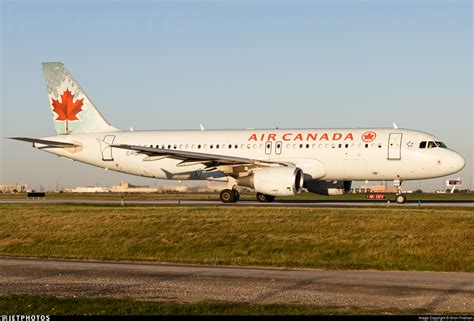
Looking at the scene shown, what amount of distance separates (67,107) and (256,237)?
96.6 feet

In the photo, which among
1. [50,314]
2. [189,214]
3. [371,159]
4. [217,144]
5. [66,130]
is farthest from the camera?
[66,130]

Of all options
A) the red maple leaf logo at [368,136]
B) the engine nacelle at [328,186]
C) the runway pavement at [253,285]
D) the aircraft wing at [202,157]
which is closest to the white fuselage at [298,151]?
the red maple leaf logo at [368,136]

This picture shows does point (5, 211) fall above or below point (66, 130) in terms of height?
below

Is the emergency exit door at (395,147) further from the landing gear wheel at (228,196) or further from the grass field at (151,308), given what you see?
the grass field at (151,308)

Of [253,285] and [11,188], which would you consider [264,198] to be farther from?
[11,188]

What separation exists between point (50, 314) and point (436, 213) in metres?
24.0

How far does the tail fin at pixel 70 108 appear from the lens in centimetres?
5744

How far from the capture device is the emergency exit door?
46.9 meters

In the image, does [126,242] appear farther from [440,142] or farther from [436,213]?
[440,142]

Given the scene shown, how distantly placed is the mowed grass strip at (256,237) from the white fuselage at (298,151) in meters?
10.0

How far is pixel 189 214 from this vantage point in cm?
3884

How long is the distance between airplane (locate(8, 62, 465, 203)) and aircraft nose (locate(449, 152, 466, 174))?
0.06 meters

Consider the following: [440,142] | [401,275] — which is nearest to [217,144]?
[440,142]

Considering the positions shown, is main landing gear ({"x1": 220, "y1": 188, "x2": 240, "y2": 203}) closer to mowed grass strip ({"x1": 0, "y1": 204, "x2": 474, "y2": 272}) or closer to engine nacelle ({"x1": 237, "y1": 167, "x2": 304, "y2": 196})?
engine nacelle ({"x1": 237, "y1": 167, "x2": 304, "y2": 196})
